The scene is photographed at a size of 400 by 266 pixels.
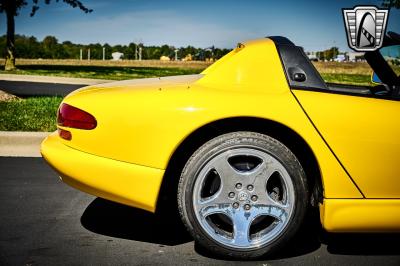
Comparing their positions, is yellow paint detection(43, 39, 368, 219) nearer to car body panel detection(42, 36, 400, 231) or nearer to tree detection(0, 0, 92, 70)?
car body panel detection(42, 36, 400, 231)

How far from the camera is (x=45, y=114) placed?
7000mm

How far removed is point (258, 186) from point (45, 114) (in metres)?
5.17

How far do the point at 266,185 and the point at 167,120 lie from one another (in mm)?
658

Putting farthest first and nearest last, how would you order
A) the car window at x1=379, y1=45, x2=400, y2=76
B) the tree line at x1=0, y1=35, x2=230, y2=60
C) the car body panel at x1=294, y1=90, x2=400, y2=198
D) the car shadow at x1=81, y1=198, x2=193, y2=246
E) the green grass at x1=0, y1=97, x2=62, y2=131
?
the tree line at x1=0, y1=35, x2=230, y2=60
the green grass at x1=0, y1=97, x2=62, y2=131
the car window at x1=379, y1=45, x2=400, y2=76
the car shadow at x1=81, y1=198, x2=193, y2=246
the car body panel at x1=294, y1=90, x2=400, y2=198

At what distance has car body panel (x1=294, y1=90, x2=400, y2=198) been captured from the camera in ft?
8.21

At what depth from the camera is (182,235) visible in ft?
9.91

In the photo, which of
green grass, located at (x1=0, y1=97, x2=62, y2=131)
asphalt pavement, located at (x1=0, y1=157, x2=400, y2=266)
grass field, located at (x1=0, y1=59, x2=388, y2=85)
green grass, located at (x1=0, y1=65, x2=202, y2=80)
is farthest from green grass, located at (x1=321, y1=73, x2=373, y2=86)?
asphalt pavement, located at (x1=0, y1=157, x2=400, y2=266)

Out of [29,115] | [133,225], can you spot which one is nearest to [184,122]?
[133,225]

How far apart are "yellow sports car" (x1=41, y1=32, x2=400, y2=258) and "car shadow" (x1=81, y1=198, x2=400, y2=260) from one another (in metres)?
0.32

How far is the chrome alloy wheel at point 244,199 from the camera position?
2.54m

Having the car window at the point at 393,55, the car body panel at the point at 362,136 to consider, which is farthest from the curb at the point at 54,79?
the car body panel at the point at 362,136

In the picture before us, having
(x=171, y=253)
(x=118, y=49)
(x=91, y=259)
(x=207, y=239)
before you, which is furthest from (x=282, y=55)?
(x=118, y=49)

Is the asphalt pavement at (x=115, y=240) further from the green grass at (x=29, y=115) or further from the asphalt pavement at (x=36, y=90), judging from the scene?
the asphalt pavement at (x=36, y=90)

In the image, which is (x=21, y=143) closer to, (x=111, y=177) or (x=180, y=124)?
(x=111, y=177)
